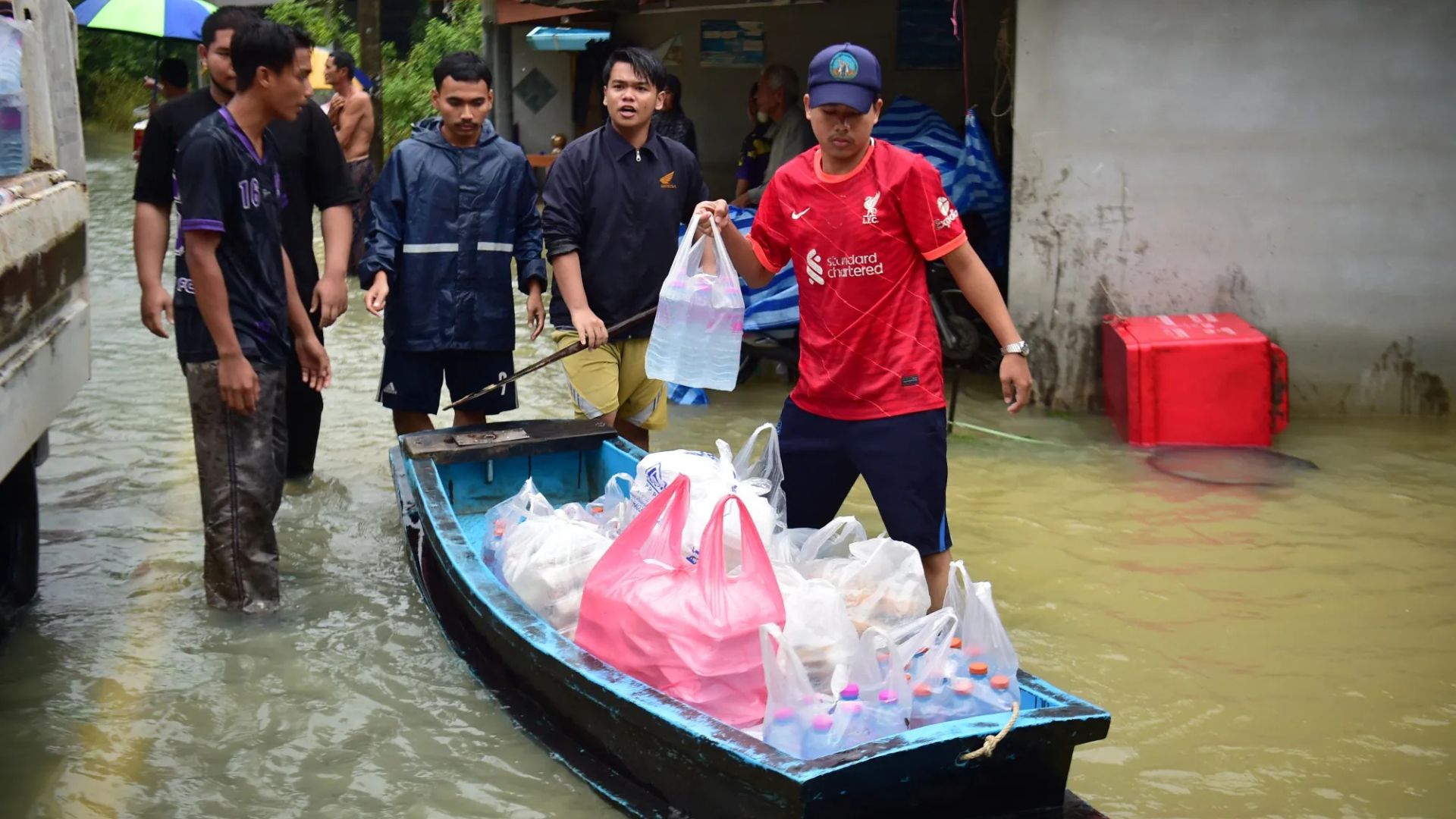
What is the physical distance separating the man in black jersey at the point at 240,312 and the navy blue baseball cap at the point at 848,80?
184 centimetres

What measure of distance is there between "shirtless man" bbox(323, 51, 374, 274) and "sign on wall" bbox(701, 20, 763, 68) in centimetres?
307

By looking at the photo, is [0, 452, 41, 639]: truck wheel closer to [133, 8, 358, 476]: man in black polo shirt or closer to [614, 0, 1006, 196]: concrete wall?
[133, 8, 358, 476]: man in black polo shirt

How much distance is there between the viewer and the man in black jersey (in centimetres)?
464

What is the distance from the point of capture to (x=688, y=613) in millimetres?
3648

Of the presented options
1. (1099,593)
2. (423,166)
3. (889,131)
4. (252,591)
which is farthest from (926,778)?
(889,131)

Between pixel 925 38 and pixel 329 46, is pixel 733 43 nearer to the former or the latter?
pixel 925 38

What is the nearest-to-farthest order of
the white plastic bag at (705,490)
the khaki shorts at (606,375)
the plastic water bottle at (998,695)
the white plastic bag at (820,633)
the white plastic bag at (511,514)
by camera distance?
the plastic water bottle at (998,695) < the white plastic bag at (820,633) < the white plastic bag at (705,490) < the white plastic bag at (511,514) < the khaki shorts at (606,375)

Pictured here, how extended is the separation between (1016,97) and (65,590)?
5465 mm

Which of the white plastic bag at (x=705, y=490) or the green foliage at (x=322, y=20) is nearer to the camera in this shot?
the white plastic bag at (x=705, y=490)

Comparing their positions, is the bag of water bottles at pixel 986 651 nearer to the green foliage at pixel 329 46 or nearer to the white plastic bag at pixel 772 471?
the white plastic bag at pixel 772 471

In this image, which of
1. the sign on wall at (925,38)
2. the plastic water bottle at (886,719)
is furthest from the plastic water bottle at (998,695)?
the sign on wall at (925,38)

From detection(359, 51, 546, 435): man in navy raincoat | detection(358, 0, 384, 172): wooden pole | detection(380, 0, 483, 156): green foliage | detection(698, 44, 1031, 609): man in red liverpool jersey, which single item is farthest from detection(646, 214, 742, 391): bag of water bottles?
detection(380, 0, 483, 156): green foliage

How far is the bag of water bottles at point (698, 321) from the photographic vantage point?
15.3 feet

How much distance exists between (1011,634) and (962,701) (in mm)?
1658
